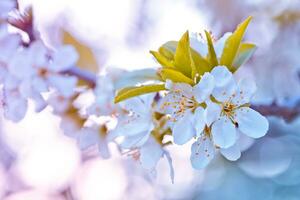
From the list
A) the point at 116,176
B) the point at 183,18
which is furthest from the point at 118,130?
the point at 116,176

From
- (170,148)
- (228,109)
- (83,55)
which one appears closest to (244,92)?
(228,109)

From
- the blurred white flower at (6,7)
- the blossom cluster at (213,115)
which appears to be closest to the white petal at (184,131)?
the blossom cluster at (213,115)

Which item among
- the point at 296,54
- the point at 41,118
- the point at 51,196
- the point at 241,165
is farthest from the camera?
the point at 241,165

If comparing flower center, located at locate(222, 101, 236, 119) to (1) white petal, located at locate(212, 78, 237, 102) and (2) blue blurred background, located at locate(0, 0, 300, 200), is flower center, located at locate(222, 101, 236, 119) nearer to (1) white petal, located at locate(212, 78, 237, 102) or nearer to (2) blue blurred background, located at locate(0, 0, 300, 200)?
(1) white petal, located at locate(212, 78, 237, 102)

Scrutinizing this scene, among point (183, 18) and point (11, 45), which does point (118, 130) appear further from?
point (183, 18)

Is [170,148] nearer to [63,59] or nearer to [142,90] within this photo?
[63,59]

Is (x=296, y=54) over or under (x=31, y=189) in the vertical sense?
over
